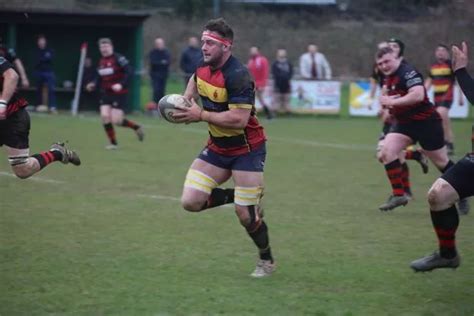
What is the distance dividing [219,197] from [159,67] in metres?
17.7

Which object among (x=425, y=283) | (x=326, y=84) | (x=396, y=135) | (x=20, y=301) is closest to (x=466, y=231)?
(x=396, y=135)

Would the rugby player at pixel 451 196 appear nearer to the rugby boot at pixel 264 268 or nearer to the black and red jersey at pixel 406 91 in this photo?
the rugby boot at pixel 264 268

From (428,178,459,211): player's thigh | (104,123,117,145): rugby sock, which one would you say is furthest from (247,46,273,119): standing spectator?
(428,178,459,211): player's thigh

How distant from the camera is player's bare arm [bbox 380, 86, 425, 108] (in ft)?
31.4

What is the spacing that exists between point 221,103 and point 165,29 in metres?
23.2

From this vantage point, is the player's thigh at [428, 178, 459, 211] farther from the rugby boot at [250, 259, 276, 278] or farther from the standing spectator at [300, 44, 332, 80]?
the standing spectator at [300, 44, 332, 80]

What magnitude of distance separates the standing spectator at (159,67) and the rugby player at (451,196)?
60.0ft

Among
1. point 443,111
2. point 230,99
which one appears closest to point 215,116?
point 230,99

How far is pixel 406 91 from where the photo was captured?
9.81 m

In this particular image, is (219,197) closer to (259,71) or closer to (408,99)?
(408,99)

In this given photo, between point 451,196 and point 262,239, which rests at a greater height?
point 451,196

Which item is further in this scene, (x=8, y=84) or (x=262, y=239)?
(x=8, y=84)

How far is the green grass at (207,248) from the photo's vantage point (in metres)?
6.22

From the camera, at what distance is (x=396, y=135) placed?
10.2 meters
